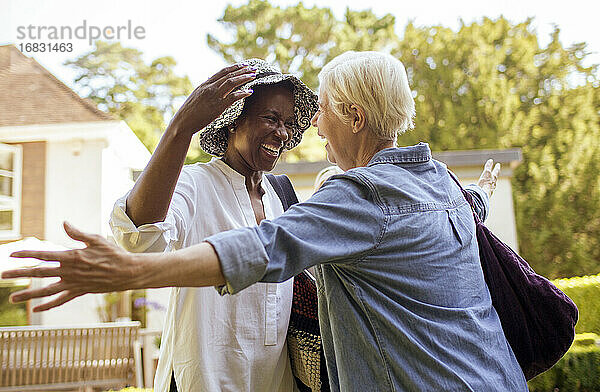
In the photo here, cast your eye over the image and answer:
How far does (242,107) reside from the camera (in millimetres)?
1859

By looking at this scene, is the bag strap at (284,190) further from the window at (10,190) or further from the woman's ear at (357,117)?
the window at (10,190)

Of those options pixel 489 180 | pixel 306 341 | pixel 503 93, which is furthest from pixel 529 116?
pixel 306 341

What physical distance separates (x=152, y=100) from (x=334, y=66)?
2073 cm

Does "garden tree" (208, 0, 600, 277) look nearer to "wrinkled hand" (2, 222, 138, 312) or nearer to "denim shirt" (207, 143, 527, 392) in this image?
"denim shirt" (207, 143, 527, 392)

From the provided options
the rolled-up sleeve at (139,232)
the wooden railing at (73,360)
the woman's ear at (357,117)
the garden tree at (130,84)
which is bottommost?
the wooden railing at (73,360)

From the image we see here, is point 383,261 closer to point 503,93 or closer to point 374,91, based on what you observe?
point 374,91

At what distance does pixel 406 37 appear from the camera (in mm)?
20031

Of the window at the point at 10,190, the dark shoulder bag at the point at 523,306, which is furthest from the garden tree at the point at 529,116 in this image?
the dark shoulder bag at the point at 523,306

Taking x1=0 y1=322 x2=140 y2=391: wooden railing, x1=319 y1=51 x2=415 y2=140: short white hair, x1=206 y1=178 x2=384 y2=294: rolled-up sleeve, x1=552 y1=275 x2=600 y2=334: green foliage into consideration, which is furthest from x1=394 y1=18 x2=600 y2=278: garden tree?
x1=206 y1=178 x2=384 y2=294: rolled-up sleeve

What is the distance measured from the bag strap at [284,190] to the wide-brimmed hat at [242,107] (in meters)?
0.13

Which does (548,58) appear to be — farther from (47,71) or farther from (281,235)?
(281,235)

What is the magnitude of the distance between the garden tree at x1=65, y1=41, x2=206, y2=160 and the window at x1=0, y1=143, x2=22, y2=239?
28.3 ft

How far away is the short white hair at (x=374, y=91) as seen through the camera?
61.3 inches

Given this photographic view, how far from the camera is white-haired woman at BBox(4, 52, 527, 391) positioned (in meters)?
1.17
